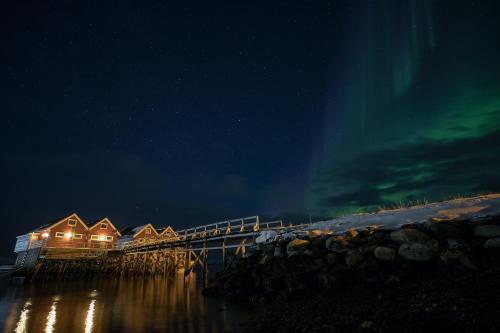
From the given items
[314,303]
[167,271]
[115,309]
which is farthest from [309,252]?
[167,271]

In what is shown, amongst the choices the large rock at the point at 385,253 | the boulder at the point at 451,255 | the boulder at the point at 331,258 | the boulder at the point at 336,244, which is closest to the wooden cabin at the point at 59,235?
the boulder at the point at 336,244

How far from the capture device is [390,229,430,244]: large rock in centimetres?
918

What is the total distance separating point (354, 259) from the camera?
9.90 m

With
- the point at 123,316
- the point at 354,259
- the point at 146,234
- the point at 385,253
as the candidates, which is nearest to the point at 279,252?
the point at 354,259

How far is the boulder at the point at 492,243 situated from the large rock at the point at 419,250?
51.2 inches

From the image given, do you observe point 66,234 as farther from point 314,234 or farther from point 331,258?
point 331,258

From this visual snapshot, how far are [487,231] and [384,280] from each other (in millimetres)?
3680

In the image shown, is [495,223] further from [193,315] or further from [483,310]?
[193,315]

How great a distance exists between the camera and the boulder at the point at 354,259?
9.82m

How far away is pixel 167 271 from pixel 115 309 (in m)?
26.4

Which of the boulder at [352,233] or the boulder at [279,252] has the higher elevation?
the boulder at [352,233]

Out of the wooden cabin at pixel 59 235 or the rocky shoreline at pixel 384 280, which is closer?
the rocky shoreline at pixel 384 280

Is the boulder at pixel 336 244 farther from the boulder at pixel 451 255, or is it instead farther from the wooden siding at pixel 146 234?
the wooden siding at pixel 146 234

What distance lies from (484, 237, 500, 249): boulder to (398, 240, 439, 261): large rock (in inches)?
51.2
